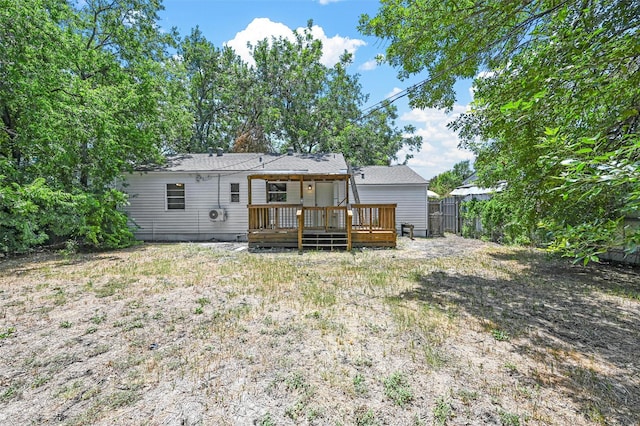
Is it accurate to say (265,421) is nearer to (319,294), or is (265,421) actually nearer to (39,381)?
(39,381)

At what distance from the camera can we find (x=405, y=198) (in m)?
14.2

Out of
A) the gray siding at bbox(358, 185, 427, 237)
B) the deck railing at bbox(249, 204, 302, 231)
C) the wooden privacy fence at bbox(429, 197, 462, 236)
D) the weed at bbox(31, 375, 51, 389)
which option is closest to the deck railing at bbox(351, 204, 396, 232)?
the deck railing at bbox(249, 204, 302, 231)

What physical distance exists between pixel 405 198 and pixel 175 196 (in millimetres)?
9963

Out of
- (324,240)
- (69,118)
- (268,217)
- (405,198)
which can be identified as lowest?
(324,240)

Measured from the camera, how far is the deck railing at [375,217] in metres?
10.4

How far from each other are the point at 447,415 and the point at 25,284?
741 cm

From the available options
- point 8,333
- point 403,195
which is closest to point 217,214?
point 403,195

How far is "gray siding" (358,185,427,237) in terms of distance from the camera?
14086mm

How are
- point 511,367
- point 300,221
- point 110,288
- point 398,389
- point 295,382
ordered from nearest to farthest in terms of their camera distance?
point 398,389 < point 295,382 < point 511,367 < point 110,288 < point 300,221

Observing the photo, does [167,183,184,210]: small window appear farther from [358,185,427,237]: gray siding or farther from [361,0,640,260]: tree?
[361,0,640,260]: tree

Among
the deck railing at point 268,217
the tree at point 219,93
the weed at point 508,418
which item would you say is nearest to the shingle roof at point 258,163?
the deck railing at point 268,217

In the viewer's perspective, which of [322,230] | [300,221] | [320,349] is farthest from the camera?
[322,230]

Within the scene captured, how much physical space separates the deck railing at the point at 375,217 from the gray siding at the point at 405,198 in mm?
3015

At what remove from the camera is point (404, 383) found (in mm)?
2617
